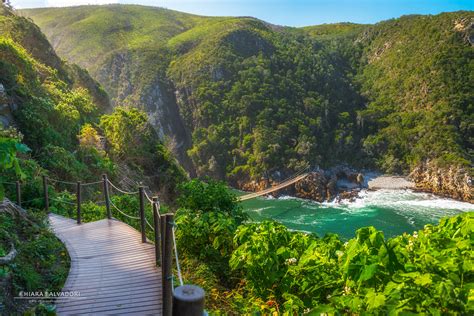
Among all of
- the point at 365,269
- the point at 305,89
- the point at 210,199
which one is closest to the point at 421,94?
the point at 305,89

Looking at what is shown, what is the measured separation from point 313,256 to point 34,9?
154571 mm

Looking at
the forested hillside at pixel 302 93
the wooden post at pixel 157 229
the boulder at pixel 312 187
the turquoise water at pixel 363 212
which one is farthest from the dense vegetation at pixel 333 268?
the forested hillside at pixel 302 93

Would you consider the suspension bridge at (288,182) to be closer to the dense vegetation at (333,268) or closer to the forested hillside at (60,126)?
the forested hillside at (60,126)

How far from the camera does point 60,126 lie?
17.5 metres

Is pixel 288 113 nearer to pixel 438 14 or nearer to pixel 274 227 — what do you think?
pixel 438 14

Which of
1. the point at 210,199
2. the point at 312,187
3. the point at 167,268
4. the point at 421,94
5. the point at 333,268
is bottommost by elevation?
the point at 312,187

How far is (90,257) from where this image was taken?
19.0ft

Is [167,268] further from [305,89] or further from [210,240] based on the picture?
[305,89]

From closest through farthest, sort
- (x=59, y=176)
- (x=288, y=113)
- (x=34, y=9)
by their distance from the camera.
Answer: (x=59, y=176) < (x=288, y=113) < (x=34, y=9)

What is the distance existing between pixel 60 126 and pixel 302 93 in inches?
2400

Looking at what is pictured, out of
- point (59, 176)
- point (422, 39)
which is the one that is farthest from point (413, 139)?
point (59, 176)

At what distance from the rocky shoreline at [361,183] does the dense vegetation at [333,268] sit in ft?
138

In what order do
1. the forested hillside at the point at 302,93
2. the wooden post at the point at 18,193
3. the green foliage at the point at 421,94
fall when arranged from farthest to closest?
the forested hillside at the point at 302,93
the green foliage at the point at 421,94
the wooden post at the point at 18,193

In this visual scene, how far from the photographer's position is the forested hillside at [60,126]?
47.3ft
